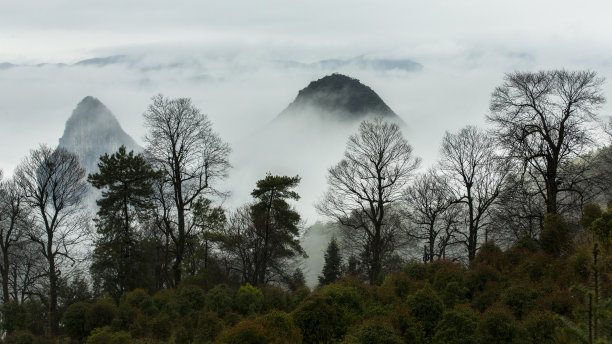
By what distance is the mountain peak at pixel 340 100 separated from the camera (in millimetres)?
142625

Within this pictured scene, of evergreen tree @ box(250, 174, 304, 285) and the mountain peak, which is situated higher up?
the mountain peak

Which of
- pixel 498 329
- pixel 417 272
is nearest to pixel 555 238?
pixel 417 272

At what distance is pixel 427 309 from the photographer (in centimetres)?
957

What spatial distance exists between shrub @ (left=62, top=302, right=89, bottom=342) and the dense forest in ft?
0.14

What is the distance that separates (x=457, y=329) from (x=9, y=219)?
76.0ft

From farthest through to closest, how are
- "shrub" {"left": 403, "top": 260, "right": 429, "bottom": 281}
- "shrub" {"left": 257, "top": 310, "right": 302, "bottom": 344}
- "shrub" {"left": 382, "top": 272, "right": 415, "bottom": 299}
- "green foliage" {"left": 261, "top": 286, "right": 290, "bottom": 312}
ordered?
"shrub" {"left": 403, "top": 260, "right": 429, "bottom": 281}, "green foliage" {"left": 261, "top": 286, "right": 290, "bottom": 312}, "shrub" {"left": 382, "top": 272, "right": 415, "bottom": 299}, "shrub" {"left": 257, "top": 310, "right": 302, "bottom": 344}

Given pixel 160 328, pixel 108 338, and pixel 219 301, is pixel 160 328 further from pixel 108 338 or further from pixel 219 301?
pixel 219 301

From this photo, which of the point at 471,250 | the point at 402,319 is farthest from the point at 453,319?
the point at 471,250

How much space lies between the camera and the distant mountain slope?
548ft

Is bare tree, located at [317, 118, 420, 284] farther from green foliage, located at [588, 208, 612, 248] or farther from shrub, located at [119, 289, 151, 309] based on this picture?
shrub, located at [119, 289, 151, 309]

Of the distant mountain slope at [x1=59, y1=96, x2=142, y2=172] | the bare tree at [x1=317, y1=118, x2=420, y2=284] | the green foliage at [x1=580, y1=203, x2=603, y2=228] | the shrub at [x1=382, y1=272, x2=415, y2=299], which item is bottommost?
the shrub at [x1=382, y1=272, x2=415, y2=299]

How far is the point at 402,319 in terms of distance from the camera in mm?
9250

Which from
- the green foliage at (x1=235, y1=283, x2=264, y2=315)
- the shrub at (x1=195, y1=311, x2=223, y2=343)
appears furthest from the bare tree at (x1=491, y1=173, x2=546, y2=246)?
the shrub at (x1=195, y1=311, x2=223, y2=343)

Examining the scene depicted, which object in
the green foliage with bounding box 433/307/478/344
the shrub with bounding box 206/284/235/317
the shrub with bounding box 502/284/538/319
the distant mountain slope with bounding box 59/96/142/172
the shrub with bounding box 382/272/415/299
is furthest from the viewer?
the distant mountain slope with bounding box 59/96/142/172
